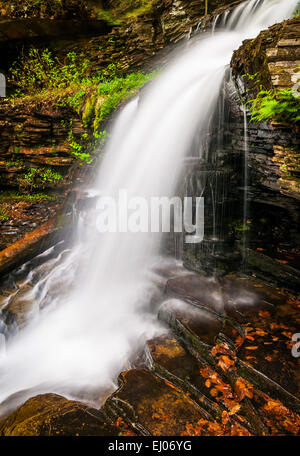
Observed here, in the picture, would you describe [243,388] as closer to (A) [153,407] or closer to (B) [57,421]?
(A) [153,407]

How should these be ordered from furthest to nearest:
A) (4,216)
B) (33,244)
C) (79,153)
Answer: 1. (79,153)
2. (4,216)
3. (33,244)

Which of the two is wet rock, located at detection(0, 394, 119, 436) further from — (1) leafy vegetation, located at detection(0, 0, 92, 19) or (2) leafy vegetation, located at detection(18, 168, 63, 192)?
(1) leafy vegetation, located at detection(0, 0, 92, 19)

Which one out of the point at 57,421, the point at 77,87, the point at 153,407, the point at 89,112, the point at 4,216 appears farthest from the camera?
the point at 77,87

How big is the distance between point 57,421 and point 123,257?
3.88 metres

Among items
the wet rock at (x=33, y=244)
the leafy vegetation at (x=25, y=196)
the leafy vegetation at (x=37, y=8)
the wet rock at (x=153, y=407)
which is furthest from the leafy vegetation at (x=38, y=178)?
the wet rock at (x=153, y=407)

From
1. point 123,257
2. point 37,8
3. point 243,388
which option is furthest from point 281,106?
point 37,8

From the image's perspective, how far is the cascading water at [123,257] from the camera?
13.2 feet

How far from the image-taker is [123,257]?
625 centimetres

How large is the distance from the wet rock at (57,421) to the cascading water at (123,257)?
0.69 meters

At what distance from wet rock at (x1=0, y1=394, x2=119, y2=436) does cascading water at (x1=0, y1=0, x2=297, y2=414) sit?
689 millimetres

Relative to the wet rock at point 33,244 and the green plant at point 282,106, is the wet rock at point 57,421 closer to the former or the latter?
the wet rock at point 33,244

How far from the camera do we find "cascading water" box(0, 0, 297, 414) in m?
4.03

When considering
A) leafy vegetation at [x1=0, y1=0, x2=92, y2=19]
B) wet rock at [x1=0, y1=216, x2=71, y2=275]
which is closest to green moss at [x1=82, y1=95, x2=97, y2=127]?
wet rock at [x1=0, y1=216, x2=71, y2=275]

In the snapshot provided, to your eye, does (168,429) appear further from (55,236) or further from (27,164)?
(27,164)
